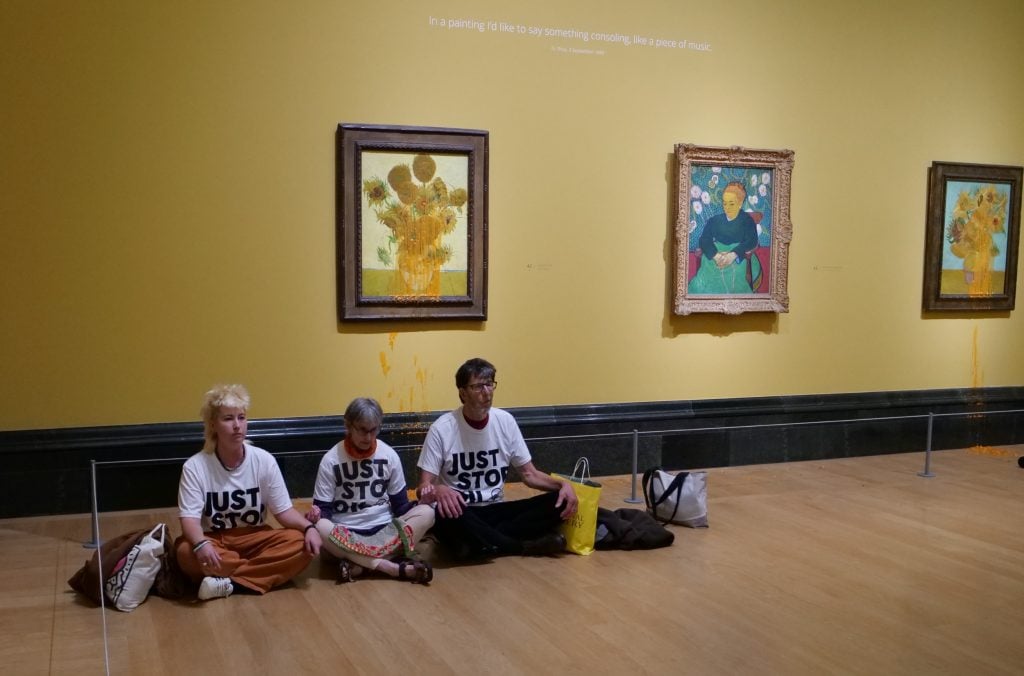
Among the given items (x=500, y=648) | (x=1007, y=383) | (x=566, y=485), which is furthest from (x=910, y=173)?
(x=500, y=648)

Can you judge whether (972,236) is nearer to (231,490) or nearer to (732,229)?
(732,229)

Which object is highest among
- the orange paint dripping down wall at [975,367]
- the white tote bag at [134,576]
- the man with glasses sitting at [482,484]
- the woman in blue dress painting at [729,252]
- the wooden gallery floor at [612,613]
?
the woman in blue dress painting at [729,252]

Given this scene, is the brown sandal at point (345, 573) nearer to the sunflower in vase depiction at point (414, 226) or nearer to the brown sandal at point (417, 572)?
the brown sandal at point (417, 572)

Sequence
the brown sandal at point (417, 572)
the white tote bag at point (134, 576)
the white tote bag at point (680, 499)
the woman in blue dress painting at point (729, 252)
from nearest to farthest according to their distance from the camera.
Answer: the white tote bag at point (134, 576)
the brown sandal at point (417, 572)
the white tote bag at point (680, 499)
the woman in blue dress painting at point (729, 252)

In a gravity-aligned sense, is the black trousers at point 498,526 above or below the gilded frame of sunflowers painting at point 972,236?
below

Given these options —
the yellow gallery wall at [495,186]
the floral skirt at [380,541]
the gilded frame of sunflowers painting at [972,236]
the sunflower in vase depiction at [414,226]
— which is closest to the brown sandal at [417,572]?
the floral skirt at [380,541]

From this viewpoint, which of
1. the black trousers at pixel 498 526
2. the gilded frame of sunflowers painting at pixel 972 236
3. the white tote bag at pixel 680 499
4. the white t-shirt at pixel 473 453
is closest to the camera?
the black trousers at pixel 498 526

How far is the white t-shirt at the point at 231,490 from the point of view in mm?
6285

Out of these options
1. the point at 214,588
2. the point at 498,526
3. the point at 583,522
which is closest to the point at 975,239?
the point at 583,522

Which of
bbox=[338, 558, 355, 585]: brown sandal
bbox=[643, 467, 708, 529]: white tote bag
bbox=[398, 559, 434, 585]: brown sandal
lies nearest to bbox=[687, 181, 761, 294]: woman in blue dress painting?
bbox=[643, 467, 708, 529]: white tote bag

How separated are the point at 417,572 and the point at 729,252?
5504mm

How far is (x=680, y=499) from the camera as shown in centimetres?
805

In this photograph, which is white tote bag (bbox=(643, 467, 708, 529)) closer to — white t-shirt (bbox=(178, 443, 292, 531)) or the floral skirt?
the floral skirt

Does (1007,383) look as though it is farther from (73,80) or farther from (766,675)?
(73,80)
